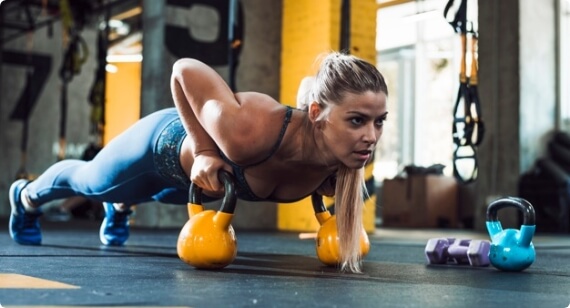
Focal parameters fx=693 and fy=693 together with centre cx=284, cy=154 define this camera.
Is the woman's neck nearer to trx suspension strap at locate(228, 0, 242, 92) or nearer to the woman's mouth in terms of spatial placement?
the woman's mouth

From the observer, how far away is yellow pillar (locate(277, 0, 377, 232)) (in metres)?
5.21

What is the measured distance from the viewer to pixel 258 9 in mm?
5879

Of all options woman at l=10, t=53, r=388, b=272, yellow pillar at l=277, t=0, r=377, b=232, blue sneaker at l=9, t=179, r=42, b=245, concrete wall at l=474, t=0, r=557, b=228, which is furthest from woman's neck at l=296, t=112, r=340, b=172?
concrete wall at l=474, t=0, r=557, b=228

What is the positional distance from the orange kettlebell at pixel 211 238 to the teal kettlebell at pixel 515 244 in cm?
82

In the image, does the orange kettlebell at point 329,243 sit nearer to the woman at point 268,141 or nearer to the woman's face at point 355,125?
the woman at point 268,141

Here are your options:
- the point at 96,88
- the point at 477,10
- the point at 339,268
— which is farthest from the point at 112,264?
the point at 96,88

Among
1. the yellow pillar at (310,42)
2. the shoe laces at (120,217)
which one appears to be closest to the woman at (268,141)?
the shoe laces at (120,217)

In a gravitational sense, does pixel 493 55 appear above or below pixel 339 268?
above

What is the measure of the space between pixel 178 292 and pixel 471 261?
1166 mm

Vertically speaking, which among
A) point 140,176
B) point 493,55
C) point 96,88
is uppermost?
point 493,55

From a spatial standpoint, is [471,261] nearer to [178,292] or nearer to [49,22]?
[178,292]

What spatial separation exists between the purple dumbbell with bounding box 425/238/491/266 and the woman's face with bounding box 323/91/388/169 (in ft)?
1.99

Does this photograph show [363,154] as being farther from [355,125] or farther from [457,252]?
[457,252]

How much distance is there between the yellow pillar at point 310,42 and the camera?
5.21 m
